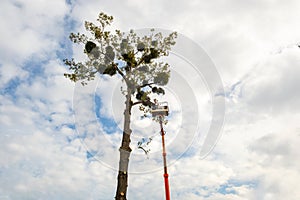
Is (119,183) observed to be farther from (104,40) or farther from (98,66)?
(104,40)

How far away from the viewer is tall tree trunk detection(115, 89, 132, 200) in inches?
687

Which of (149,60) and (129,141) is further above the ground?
(149,60)

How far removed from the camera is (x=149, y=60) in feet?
73.0

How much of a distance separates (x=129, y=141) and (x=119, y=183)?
116 inches

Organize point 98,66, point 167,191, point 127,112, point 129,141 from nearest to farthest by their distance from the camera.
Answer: point 167,191, point 129,141, point 127,112, point 98,66

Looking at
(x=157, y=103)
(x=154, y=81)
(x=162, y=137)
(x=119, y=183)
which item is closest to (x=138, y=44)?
(x=154, y=81)

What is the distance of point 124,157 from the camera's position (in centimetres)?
1873

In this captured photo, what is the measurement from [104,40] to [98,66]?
2038mm

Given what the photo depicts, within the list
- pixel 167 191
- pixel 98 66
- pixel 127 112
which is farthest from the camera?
pixel 98 66

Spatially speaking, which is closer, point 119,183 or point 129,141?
point 119,183

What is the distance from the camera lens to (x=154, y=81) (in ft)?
73.1

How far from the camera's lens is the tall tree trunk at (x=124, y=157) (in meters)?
17.4

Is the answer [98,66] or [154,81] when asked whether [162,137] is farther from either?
[98,66]

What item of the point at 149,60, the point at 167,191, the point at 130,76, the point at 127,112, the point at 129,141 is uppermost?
the point at 149,60
